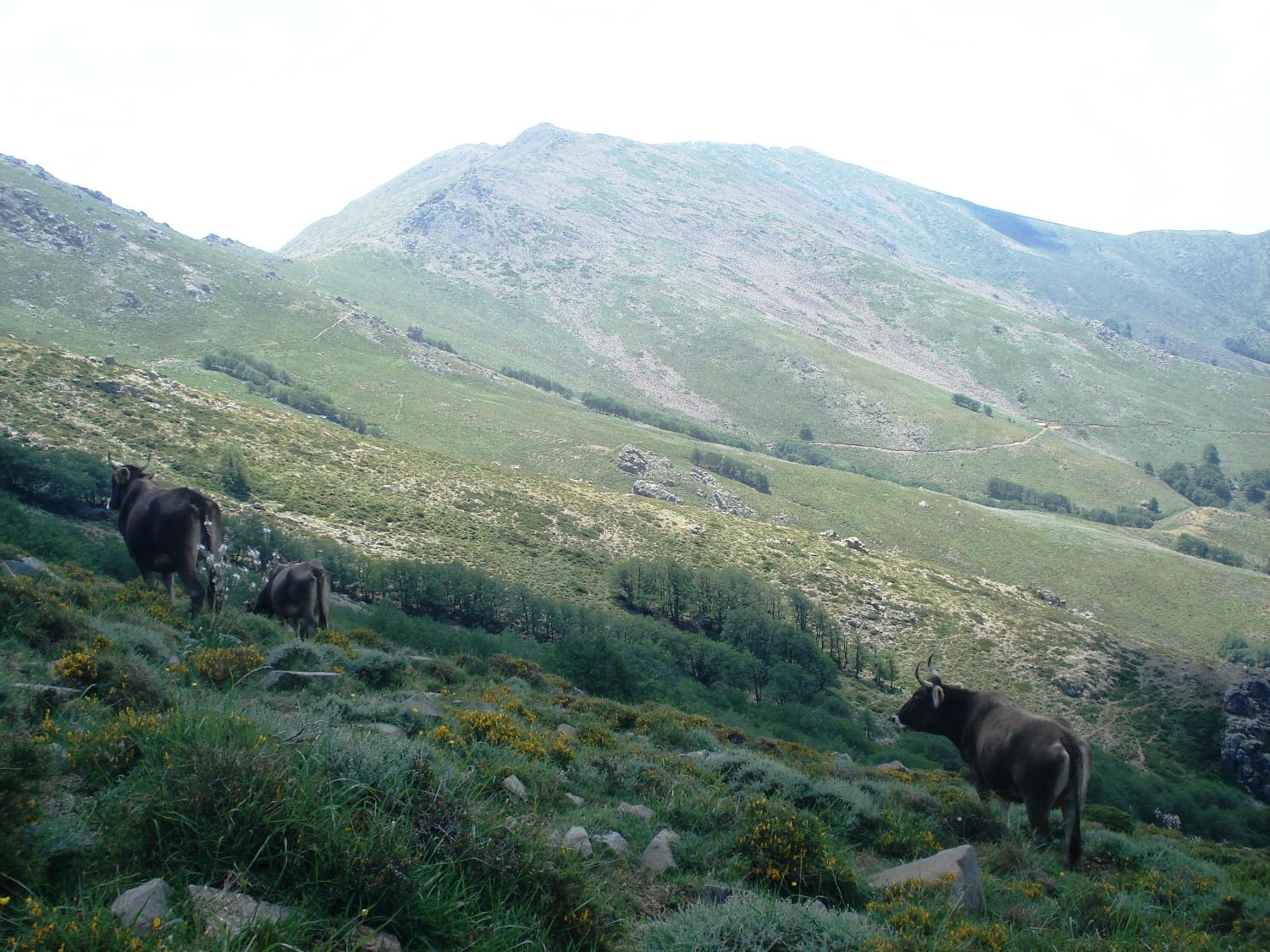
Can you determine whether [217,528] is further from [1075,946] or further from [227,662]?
[1075,946]

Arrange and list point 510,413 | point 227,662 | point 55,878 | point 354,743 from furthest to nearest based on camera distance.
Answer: point 510,413
point 227,662
point 354,743
point 55,878

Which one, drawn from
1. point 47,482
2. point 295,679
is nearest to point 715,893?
point 295,679

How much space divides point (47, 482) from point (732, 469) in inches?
4054

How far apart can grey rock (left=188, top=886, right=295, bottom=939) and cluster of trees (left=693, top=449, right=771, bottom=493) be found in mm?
120956

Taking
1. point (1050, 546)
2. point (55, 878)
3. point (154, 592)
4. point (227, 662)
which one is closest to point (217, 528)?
point (154, 592)

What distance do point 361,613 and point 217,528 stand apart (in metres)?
19.8

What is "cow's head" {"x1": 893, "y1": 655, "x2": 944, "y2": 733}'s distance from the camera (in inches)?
594

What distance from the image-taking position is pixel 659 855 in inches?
281

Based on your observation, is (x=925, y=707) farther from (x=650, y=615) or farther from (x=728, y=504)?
(x=728, y=504)

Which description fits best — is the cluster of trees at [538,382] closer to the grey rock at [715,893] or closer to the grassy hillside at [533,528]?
the grassy hillside at [533,528]

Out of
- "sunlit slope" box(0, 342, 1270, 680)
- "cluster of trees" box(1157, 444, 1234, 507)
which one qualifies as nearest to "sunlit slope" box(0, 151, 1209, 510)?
"cluster of trees" box(1157, 444, 1234, 507)

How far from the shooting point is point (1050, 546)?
115m

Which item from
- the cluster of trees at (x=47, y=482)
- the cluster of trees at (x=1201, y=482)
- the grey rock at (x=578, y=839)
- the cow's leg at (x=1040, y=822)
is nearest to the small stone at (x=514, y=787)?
the grey rock at (x=578, y=839)

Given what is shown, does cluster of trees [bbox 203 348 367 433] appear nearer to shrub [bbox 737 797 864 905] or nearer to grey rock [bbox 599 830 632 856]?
grey rock [bbox 599 830 632 856]
